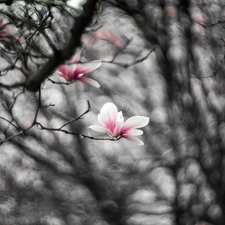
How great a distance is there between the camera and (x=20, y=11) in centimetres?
106

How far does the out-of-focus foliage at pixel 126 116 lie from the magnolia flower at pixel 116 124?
11cm

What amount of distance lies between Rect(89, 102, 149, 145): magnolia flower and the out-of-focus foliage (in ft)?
0.35

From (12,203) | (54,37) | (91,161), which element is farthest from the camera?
(54,37)

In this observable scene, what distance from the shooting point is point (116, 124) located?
777 mm

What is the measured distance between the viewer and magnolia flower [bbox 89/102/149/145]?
778 mm

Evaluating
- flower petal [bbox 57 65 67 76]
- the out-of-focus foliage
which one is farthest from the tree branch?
the out-of-focus foliage

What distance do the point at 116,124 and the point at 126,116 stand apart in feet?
0.98

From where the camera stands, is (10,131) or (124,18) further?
(124,18)

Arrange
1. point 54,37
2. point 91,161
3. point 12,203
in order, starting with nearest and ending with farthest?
point 12,203, point 91,161, point 54,37

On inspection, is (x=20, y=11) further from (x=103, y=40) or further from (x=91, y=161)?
(x=91, y=161)

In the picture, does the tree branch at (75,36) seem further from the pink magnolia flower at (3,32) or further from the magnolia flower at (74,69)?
the pink magnolia flower at (3,32)

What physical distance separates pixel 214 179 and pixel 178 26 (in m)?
0.42

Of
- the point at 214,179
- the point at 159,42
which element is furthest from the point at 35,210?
the point at 159,42

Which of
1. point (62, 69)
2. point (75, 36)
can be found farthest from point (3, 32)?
point (75, 36)
